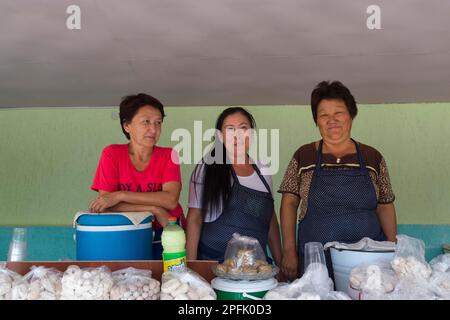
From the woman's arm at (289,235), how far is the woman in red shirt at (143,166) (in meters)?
0.43

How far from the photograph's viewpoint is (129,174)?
164cm

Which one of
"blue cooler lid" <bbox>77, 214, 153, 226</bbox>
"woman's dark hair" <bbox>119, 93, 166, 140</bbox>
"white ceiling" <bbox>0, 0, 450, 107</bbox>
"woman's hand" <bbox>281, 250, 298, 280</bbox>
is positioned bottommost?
"woman's hand" <bbox>281, 250, 298, 280</bbox>

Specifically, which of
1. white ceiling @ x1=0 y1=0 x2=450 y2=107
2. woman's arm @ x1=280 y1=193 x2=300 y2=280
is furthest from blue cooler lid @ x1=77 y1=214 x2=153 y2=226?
white ceiling @ x1=0 y1=0 x2=450 y2=107

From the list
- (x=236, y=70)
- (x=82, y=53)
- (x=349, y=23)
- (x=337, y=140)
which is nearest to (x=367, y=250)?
(x=337, y=140)

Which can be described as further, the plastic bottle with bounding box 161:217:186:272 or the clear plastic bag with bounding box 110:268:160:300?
the plastic bottle with bounding box 161:217:186:272

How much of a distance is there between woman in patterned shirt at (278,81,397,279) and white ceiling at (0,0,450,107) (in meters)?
0.40

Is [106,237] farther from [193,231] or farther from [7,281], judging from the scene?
[193,231]

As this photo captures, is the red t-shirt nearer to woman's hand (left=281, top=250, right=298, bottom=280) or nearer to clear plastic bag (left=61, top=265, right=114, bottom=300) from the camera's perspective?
woman's hand (left=281, top=250, right=298, bottom=280)

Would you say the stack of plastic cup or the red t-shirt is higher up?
the red t-shirt

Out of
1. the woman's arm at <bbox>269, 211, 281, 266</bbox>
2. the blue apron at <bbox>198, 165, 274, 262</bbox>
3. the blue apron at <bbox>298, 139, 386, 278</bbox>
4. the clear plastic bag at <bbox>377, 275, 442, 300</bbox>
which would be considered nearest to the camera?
the clear plastic bag at <bbox>377, 275, 442, 300</bbox>

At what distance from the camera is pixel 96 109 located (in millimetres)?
3461

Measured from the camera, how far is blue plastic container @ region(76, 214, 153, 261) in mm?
1288
